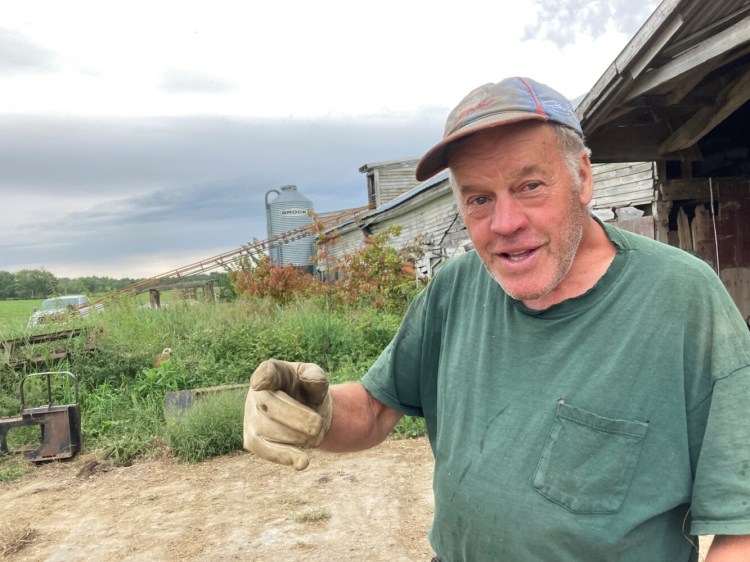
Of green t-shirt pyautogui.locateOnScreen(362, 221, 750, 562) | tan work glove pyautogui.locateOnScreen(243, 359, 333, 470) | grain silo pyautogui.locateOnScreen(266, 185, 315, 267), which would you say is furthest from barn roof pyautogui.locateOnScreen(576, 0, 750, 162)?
grain silo pyautogui.locateOnScreen(266, 185, 315, 267)

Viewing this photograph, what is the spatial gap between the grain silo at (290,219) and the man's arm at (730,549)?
23052mm

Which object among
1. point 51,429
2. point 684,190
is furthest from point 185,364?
point 684,190

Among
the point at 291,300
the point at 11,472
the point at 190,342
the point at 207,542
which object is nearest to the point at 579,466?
the point at 207,542

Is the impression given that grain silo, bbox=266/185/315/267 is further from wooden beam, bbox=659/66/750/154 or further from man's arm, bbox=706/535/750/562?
man's arm, bbox=706/535/750/562

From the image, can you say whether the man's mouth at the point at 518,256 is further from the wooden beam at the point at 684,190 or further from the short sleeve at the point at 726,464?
the wooden beam at the point at 684,190

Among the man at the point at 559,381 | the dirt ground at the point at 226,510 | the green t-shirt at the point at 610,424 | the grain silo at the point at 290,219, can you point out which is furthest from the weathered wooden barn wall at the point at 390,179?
the green t-shirt at the point at 610,424

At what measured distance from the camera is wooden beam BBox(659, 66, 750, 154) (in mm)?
4594

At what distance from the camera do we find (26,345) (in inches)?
317

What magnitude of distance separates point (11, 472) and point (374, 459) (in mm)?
3485

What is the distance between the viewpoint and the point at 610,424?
1262 mm

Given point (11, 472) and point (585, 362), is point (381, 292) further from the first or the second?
point (585, 362)

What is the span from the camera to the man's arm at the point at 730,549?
1.16 meters

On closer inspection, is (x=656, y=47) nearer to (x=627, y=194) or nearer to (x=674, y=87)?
(x=674, y=87)

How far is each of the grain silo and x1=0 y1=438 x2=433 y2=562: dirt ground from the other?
727 inches
